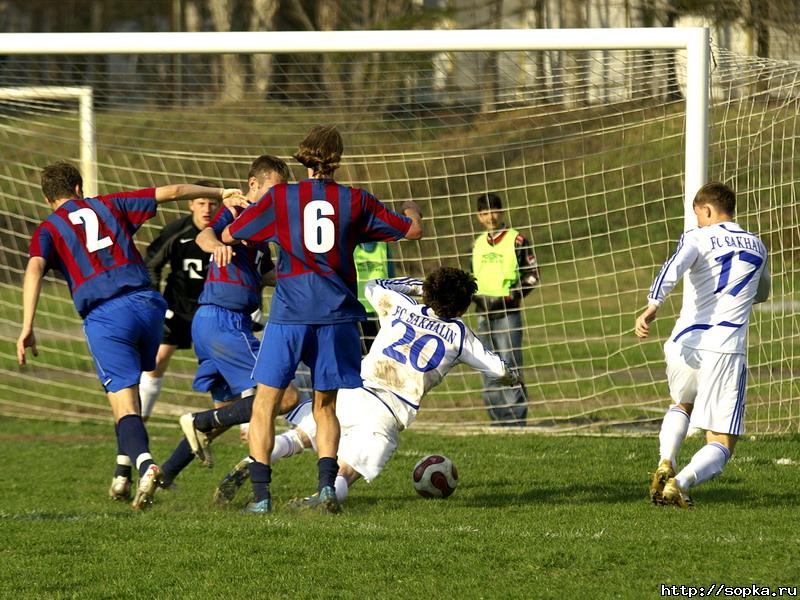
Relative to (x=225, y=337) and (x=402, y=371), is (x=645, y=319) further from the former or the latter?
(x=225, y=337)

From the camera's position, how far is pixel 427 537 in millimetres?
5758

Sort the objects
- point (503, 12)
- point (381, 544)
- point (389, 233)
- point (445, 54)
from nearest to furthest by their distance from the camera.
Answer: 1. point (381, 544)
2. point (389, 233)
3. point (445, 54)
4. point (503, 12)

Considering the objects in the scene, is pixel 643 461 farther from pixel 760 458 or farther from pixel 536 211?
pixel 536 211

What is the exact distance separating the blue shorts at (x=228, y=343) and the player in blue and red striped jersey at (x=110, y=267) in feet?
2.30

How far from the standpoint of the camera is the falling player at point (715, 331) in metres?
6.75

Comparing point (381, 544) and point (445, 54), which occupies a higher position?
point (445, 54)

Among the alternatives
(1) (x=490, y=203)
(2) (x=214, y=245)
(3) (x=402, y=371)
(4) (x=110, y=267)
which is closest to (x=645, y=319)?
(3) (x=402, y=371)

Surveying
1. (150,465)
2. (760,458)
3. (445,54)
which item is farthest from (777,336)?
(150,465)

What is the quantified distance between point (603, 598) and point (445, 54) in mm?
5770

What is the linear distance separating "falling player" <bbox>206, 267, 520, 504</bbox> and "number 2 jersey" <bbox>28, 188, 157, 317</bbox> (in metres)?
1.32

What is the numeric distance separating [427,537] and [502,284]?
5.18m

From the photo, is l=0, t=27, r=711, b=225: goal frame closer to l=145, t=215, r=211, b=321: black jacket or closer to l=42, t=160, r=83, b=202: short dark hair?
l=145, t=215, r=211, b=321: black jacket

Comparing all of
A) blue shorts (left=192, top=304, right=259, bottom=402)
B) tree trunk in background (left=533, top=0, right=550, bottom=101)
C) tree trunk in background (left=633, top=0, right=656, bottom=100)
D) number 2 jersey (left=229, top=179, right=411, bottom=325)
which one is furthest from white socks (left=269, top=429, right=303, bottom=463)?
tree trunk in background (left=633, top=0, right=656, bottom=100)

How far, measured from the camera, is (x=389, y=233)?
6586 millimetres
